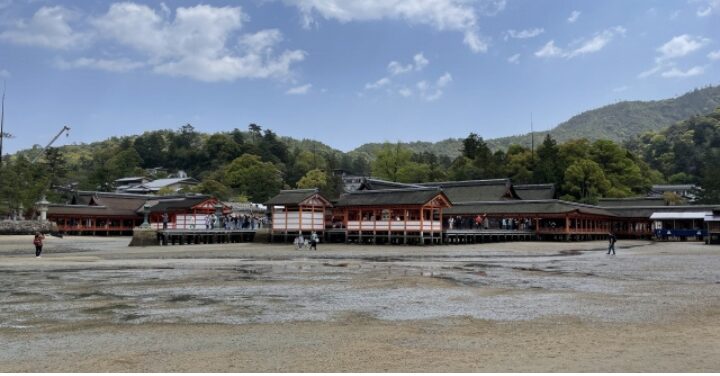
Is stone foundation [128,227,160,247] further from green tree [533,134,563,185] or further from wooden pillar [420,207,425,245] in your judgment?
green tree [533,134,563,185]

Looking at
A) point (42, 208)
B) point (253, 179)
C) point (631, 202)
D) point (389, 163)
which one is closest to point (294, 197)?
point (42, 208)

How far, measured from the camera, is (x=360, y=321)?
39.9 ft

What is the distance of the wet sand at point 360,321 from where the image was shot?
8.48 m

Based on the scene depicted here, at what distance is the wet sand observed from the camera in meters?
8.48

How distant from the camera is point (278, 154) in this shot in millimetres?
136875

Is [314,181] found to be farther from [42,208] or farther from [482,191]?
[42,208]

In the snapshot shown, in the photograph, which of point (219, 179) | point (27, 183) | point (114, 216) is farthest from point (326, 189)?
point (27, 183)

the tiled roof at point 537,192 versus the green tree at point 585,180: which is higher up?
the green tree at point 585,180

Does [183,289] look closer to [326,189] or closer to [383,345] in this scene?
[383,345]

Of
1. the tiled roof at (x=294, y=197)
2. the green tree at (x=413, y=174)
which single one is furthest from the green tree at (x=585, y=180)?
the tiled roof at (x=294, y=197)

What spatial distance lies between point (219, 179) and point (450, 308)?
98.1m

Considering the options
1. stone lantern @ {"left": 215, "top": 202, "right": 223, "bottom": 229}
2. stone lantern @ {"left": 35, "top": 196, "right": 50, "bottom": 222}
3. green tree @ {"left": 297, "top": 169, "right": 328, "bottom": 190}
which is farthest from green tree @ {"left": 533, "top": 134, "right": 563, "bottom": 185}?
stone lantern @ {"left": 35, "top": 196, "right": 50, "bottom": 222}

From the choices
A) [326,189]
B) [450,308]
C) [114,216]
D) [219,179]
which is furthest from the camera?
[219,179]

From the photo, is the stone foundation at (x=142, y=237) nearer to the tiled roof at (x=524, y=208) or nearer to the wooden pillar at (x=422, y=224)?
the wooden pillar at (x=422, y=224)
